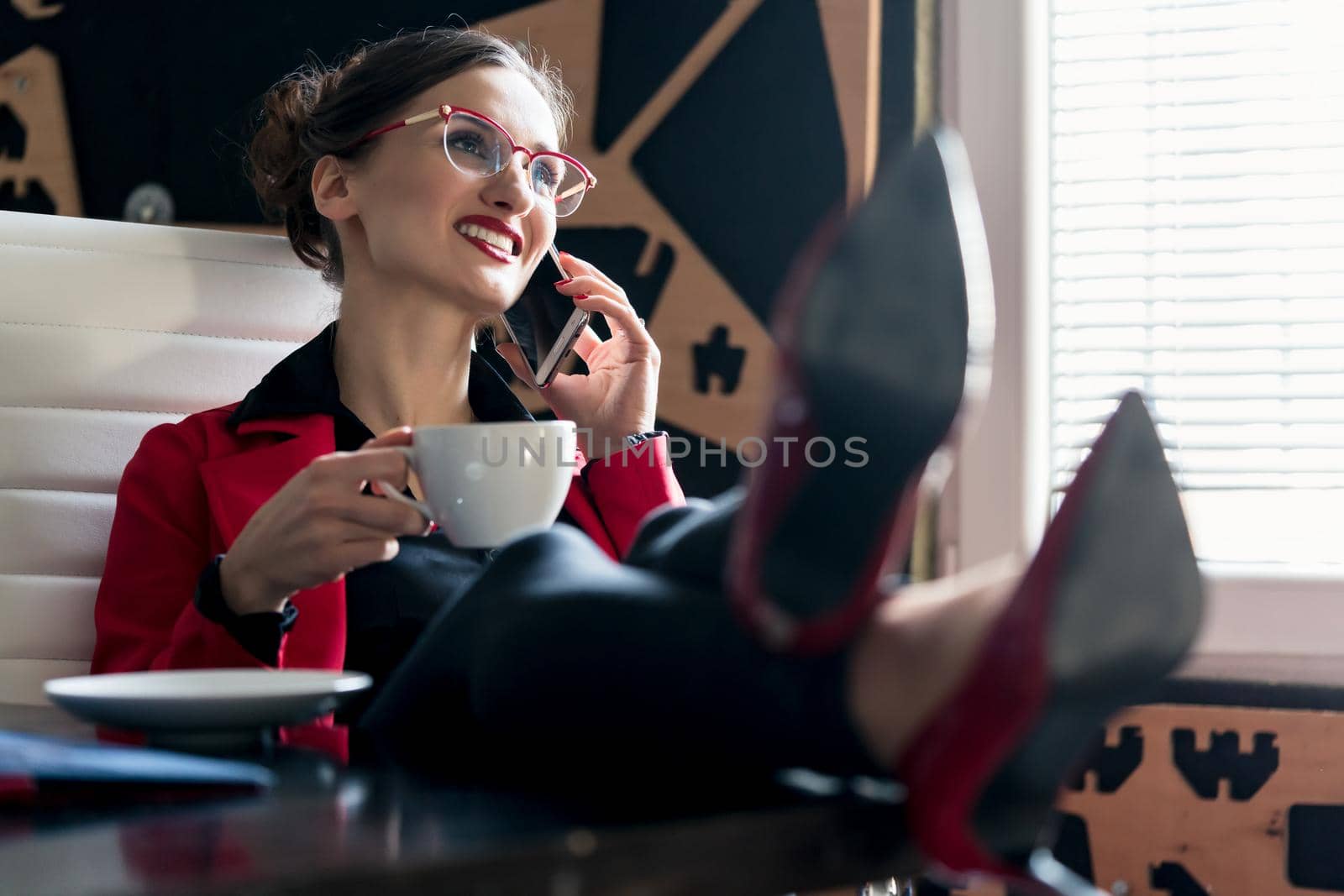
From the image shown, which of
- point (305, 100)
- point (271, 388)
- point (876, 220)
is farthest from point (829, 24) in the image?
point (876, 220)

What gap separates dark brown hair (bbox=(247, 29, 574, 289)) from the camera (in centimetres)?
146

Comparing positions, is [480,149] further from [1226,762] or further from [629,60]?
[1226,762]

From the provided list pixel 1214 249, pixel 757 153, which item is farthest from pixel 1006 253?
pixel 757 153

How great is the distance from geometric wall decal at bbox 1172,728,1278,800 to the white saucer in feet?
4.35

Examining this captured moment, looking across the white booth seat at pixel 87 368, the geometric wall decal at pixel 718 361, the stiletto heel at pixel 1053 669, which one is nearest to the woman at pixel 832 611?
the stiletto heel at pixel 1053 669

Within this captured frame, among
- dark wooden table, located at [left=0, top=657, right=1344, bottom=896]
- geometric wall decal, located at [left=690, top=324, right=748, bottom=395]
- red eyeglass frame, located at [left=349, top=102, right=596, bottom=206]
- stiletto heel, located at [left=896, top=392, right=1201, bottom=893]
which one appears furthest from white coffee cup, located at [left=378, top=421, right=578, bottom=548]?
geometric wall decal, located at [left=690, top=324, right=748, bottom=395]

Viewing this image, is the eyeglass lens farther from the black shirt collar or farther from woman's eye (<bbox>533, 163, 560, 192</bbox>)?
the black shirt collar

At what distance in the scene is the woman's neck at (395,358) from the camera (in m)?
1.49

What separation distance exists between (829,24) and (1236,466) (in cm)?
89

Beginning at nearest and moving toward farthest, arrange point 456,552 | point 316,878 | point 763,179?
point 316,878, point 456,552, point 763,179

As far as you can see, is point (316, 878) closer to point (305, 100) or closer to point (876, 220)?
point (876, 220)

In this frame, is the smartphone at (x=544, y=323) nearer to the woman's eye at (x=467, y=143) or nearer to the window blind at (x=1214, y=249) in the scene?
the woman's eye at (x=467, y=143)

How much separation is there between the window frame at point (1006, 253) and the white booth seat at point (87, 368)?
1019 millimetres

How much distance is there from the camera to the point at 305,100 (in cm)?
162
